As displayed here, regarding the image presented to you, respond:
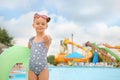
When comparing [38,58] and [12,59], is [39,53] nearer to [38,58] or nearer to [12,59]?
[38,58]

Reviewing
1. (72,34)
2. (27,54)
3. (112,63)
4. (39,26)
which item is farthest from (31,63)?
(72,34)

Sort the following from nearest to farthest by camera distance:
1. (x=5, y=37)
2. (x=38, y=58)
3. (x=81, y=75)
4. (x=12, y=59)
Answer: (x=38, y=58)
(x=12, y=59)
(x=81, y=75)
(x=5, y=37)

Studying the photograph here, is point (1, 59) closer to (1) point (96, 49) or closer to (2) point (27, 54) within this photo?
(2) point (27, 54)

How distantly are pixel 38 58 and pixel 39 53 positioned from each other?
0.25ft

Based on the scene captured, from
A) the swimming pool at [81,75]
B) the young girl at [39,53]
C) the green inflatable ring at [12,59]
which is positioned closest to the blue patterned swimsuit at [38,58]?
the young girl at [39,53]

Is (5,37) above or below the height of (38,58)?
above

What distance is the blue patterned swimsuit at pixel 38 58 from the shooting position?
14.8 feet

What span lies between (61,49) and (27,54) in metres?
27.7

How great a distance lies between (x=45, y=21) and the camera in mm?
4559

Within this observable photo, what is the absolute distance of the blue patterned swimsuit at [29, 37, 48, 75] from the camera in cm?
452

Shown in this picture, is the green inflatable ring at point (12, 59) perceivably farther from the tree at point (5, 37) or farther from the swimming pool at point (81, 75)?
the tree at point (5, 37)

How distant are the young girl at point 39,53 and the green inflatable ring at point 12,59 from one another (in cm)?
16

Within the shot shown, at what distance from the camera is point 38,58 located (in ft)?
14.8

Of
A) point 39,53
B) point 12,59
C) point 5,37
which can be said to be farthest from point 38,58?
point 5,37
